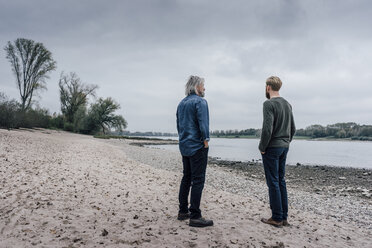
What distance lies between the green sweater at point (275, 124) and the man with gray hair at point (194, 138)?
93 centimetres

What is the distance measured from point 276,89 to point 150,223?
10.0 ft

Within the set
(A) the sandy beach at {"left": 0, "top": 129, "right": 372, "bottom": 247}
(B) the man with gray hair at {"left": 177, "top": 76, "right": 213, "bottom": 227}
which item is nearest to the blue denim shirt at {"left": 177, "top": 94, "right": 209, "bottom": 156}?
(B) the man with gray hair at {"left": 177, "top": 76, "right": 213, "bottom": 227}

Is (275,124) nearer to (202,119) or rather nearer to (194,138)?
(202,119)

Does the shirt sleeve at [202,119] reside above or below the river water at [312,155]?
above

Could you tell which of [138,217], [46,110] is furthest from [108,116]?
[138,217]

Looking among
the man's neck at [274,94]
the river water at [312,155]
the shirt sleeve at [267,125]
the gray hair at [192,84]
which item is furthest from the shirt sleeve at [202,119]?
the river water at [312,155]

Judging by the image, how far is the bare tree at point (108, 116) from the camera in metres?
52.1

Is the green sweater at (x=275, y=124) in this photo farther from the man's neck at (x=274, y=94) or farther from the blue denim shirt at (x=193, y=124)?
the blue denim shirt at (x=193, y=124)

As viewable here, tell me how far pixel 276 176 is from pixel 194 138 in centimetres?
149

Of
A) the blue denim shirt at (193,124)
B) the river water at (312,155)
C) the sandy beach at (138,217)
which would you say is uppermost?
the blue denim shirt at (193,124)

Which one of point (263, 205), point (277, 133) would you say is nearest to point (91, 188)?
point (263, 205)

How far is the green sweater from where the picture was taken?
389 centimetres

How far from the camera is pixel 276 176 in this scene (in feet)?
13.2

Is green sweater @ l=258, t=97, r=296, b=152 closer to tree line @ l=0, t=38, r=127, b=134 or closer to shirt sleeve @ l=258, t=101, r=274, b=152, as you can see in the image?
shirt sleeve @ l=258, t=101, r=274, b=152
